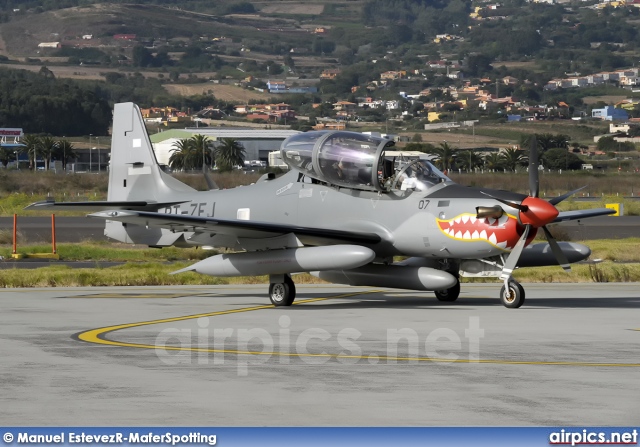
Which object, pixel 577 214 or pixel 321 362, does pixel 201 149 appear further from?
pixel 321 362

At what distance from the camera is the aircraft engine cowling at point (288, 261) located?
20.2 metres

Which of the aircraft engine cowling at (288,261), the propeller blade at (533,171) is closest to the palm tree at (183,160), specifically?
the aircraft engine cowling at (288,261)

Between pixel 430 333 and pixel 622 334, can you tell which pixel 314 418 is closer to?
pixel 430 333

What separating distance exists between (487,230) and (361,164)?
282cm

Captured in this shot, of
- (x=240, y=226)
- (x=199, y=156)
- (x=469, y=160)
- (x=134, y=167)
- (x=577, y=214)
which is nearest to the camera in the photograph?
(x=240, y=226)

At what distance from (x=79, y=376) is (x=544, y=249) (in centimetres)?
1194

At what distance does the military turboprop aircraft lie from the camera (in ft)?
66.5

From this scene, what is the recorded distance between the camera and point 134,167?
85.4ft

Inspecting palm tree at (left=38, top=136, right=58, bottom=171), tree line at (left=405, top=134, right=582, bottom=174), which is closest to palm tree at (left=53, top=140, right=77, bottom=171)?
palm tree at (left=38, top=136, right=58, bottom=171)

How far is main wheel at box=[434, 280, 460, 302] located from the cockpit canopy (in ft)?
7.49

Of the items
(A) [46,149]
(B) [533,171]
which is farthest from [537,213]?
(A) [46,149]

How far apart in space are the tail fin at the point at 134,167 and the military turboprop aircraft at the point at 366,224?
74.1 inches

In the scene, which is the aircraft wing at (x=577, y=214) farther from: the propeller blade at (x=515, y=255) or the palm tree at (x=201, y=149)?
the palm tree at (x=201, y=149)

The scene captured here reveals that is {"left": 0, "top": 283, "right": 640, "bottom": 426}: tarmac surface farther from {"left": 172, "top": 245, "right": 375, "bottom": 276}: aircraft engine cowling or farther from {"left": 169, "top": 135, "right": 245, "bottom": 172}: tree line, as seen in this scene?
{"left": 169, "top": 135, "right": 245, "bottom": 172}: tree line
